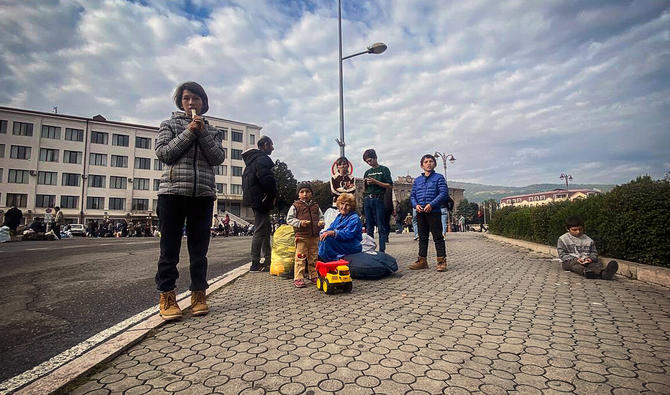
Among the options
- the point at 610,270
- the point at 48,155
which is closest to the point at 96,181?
the point at 48,155

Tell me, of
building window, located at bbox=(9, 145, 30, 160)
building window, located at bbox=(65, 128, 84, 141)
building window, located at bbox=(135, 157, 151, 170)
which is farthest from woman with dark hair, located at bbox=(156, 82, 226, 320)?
building window, located at bbox=(9, 145, 30, 160)

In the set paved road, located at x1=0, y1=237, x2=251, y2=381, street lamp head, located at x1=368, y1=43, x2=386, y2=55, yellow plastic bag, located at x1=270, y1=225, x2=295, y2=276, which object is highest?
street lamp head, located at x1=368, y1=43, x2=386, y2=55

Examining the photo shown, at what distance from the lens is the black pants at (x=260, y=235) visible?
223 inches

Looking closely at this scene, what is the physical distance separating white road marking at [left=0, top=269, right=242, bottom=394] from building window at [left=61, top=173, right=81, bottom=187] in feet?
179

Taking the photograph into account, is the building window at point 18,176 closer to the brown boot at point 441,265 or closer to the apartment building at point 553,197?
the apartment building at point 553,197

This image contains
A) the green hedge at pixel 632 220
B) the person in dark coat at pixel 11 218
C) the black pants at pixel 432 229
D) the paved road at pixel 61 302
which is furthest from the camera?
the person in dark coat at pixel 11 218

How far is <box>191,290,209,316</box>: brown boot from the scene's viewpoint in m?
3.12

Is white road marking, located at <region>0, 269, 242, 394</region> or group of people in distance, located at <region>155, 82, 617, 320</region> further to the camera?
group of people in distance, located at <region>155, 82, 617, 320</region>

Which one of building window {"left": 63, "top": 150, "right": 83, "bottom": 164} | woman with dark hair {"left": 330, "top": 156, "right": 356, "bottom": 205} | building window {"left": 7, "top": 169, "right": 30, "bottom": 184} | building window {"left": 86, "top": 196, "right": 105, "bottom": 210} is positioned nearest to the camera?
woman with dark hair {"left": 330, "top": 156, "right": 356, "bottom": 205}

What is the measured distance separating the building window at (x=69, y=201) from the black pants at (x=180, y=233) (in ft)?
178

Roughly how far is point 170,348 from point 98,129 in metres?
56.2

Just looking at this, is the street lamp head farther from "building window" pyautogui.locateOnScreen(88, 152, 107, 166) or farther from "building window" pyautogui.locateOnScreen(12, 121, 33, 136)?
"building window" pyautogui.locateOnScreen(12, 121, 33, 136)

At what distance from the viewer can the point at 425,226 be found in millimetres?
5793

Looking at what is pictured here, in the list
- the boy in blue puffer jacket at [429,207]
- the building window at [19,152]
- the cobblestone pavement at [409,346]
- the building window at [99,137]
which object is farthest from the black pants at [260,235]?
the building window at [19,152]
